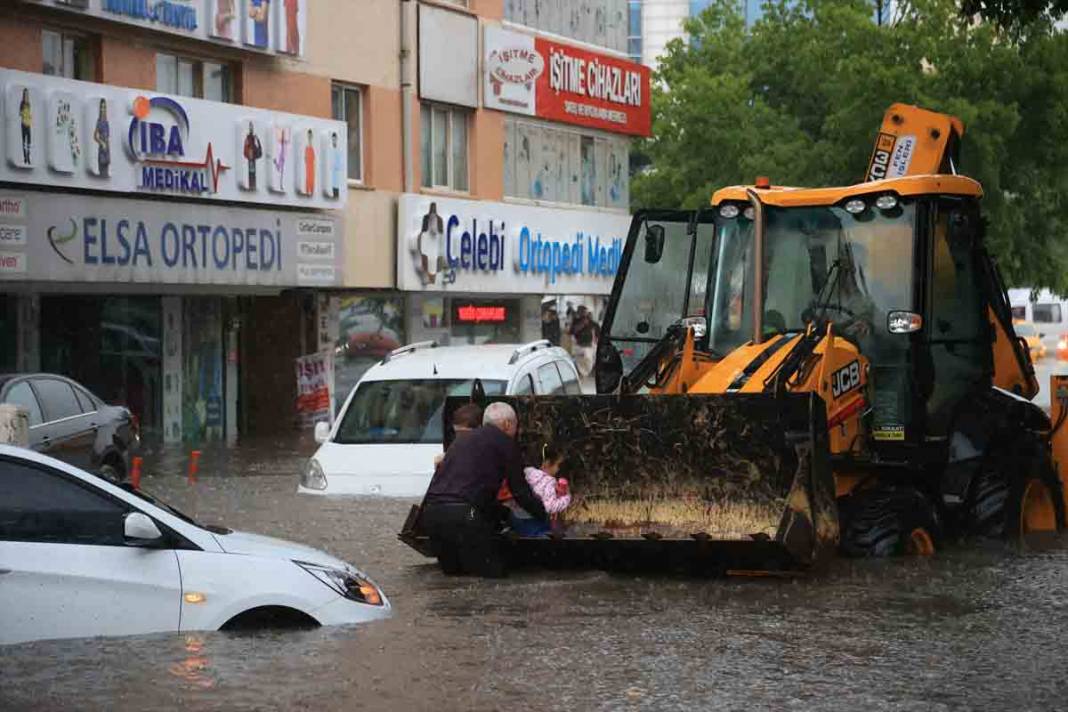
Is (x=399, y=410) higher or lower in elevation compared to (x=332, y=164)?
lower

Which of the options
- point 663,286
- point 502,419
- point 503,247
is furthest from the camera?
point 503,247

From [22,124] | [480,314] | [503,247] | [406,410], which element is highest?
[22,124]

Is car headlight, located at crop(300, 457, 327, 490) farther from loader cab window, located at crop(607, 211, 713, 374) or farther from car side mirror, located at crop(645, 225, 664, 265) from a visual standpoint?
car side mirror, located at crop(645, 225, 664, 265)

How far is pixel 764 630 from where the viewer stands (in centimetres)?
1095

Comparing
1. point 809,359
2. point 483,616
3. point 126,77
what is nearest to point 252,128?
point 126,77

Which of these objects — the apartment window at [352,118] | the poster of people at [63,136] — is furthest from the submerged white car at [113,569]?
the apartment window at [352,118]

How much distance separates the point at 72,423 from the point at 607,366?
6358 mm

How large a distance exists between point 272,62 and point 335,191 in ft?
7.27

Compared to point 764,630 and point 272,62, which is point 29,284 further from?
point 764,630

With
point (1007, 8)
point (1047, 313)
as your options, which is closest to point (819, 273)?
point (1007, 8)

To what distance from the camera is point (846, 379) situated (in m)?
13.9

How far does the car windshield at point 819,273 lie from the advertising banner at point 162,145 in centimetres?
1233

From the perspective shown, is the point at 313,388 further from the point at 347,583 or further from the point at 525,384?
the point at 347,583

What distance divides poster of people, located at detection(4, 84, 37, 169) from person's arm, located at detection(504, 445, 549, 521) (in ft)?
44.1
